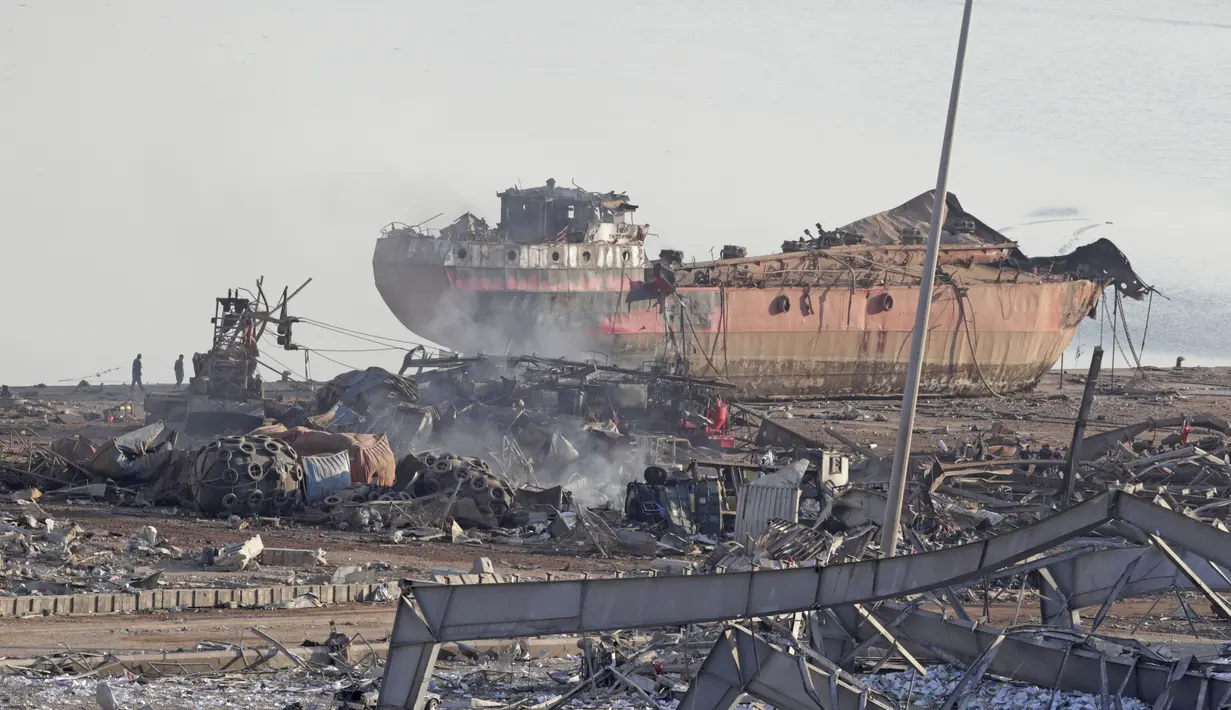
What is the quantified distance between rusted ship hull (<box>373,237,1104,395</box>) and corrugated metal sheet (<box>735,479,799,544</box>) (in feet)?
71.5

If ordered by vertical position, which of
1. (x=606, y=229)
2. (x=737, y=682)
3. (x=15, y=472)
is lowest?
(x=15, y=472)

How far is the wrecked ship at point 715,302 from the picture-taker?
45.7 m

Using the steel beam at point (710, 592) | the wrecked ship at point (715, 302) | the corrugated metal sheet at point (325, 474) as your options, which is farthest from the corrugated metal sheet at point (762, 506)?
the wrecked ship at point (715, 302)

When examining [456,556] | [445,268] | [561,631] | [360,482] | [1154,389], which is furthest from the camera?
[1154,389]

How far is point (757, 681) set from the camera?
10.2m

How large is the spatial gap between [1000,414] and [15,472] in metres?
30.7

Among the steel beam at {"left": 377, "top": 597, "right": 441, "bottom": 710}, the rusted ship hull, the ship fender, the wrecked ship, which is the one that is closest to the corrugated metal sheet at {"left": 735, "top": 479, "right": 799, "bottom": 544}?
the steel beam at {"left": 377, "top": 597, "right": 441, "bottom": 710}

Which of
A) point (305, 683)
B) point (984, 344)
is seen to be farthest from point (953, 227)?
point (305, 683)

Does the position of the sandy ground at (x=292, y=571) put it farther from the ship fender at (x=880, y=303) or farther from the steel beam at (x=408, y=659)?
the ship fender at (x=880, y=303)

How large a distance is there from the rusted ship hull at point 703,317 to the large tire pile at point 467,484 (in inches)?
785

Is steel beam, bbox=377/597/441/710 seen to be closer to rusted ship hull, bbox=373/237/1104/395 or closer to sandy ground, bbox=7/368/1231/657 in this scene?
sandy ground, bbox=7/368/1231/657

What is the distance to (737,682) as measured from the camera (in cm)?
1016

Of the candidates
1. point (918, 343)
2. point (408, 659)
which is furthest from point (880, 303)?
point (408, 659)

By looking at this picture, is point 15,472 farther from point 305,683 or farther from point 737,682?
point 737,682
